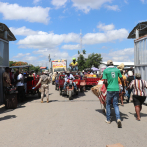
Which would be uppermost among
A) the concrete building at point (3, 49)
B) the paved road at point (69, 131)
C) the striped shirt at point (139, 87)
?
the concrete building at point (3, 49)

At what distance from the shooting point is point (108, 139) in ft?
15.4

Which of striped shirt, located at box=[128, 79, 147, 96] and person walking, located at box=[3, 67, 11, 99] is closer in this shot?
striped shirt, located at box=[128, 79, 147, 96]

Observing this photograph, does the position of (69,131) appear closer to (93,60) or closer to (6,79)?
(6,79)

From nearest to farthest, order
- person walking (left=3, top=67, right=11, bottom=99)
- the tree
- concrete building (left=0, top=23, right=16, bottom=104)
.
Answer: person walking (left=3, top=67, right=11, bottom=99) < concrete building (left=0, top=23, right=16, bottom=104) < the tree

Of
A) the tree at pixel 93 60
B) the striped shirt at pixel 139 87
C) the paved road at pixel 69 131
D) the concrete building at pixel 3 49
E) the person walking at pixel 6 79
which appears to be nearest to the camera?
the paved road at pixel 69 131

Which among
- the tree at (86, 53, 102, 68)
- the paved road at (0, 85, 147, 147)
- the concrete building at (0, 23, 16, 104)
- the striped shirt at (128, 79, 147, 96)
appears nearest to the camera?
the paved road at (0, 85, 147, 147)

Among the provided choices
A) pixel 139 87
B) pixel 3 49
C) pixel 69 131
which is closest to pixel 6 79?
pixel 3 49

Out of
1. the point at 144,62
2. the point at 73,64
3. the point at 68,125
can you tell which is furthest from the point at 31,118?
the point at 73,64

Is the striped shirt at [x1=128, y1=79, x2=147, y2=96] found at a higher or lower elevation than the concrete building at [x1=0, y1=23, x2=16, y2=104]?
lower

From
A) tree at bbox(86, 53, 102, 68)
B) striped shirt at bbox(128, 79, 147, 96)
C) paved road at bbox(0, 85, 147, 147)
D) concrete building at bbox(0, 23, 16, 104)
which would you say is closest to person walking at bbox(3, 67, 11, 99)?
concrete building at bbox(0, 23, 16, 104)

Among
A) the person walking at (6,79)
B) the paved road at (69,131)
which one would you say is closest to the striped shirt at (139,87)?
the paved road at (69,131)

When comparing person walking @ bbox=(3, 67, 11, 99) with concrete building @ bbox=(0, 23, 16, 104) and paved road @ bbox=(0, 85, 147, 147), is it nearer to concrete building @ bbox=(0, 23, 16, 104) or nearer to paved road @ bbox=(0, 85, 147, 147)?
concrete building @ bbox=(0, 23, 16, 104)

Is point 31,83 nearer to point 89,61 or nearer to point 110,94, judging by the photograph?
point 110,94

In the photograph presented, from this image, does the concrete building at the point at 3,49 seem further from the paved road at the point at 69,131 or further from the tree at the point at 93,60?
the tree at the point at 93,60
